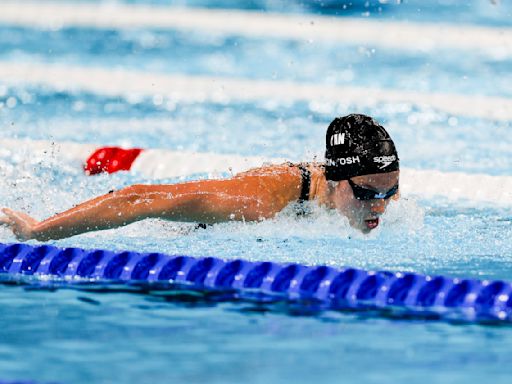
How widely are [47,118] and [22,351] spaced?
507 centimetres

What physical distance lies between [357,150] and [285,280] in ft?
2.11

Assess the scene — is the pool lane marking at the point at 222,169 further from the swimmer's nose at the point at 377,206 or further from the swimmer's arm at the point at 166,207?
the swimmer's arm at the point at 166,207

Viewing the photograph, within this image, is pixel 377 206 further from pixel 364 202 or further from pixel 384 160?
pixel 384 160

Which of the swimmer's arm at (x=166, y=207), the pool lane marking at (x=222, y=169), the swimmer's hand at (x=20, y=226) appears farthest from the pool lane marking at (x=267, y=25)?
the swimmer's hand at (x=20, y=226)

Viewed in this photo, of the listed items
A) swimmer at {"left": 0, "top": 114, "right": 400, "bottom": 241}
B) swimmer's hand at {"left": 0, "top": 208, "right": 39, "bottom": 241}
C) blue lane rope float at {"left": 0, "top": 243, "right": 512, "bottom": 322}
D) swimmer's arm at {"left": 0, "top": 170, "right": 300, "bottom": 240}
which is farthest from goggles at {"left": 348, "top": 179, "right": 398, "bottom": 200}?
swimmer's hand at {"left": 0, "top": 208, "right": 39, "bottom": 241}

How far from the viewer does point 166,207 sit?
12.9 ft

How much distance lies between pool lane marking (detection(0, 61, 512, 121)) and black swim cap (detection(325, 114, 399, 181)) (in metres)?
3.78

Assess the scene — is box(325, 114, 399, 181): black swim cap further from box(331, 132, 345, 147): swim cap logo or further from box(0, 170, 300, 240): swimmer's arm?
box(0, 170, 300, 240): swimmer's arm

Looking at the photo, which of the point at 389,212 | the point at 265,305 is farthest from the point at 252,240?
the point at 265,305

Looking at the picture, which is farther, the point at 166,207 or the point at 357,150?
the point at 357,150

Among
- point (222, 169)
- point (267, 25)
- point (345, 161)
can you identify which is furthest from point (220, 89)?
point (345, 161)

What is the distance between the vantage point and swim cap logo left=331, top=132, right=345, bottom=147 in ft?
13.6

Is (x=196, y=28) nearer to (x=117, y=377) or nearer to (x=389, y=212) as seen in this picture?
(x=389, y=212)

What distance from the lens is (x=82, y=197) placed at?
5516 millimetres
